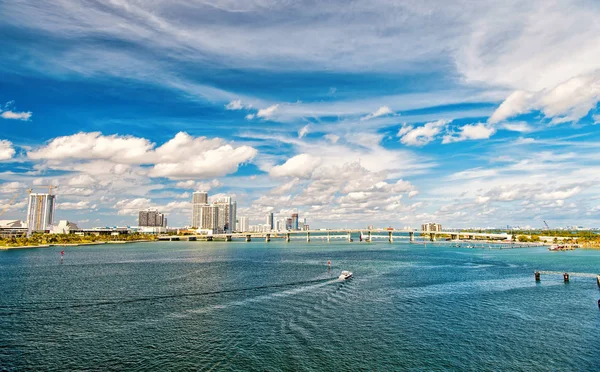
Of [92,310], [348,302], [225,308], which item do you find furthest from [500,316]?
[92,310]

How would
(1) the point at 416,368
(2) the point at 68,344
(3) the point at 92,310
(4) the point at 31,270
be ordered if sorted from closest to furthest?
(1) the point at 416,368
(2) the point at 68,344
(3) the point at 92,310
(4) the point at 31,270

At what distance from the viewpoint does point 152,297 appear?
7550 centimetres

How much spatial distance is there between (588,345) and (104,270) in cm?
12660

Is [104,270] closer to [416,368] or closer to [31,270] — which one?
[31,270]

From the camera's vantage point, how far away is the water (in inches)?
1687

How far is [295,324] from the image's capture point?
184 feet

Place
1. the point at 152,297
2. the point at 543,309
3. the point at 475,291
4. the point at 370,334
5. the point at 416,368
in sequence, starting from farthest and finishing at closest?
the point at 475,291, the point at 152,297, the point at 543,309, the point at 370,334, the point at 416,368

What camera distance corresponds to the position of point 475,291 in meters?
86.1

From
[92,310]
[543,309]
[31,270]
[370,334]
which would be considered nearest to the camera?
[370,334]

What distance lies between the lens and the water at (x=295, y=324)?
42844mm

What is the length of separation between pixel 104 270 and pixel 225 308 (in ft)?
241

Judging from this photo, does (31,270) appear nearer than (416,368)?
No

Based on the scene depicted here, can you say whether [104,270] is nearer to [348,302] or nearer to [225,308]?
[225,308]

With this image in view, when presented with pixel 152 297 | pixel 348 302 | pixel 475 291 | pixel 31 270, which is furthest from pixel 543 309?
pixel 31 270
